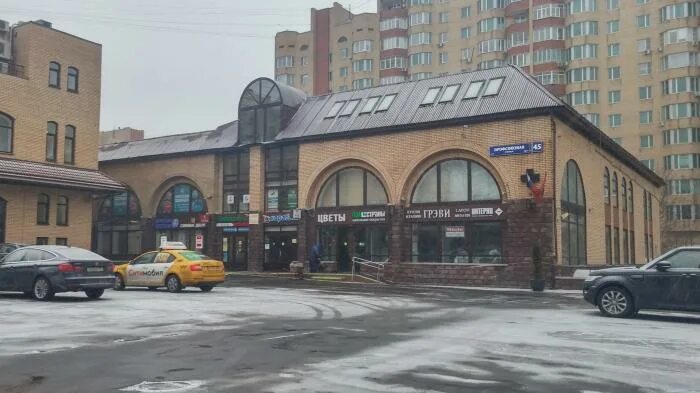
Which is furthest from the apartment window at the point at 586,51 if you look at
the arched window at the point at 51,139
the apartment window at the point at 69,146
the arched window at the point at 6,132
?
the arched window at the point at 6,132

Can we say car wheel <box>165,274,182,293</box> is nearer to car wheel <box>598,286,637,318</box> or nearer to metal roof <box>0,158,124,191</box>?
metal roof <box>0,158,124,191</box>

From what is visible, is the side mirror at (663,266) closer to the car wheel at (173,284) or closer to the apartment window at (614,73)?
the car wheel at (173,284)

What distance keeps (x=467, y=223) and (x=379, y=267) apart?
455 centimetres

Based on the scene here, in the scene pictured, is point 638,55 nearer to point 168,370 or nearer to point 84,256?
point 84,256

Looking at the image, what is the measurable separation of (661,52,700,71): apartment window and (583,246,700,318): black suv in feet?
194

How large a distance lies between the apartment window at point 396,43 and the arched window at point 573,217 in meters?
54.8

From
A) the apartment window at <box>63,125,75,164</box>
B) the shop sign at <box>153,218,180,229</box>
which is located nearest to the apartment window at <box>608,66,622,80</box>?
the shop sign at <box>153,218,180,229</box>

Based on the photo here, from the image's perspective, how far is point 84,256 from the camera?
17.3m

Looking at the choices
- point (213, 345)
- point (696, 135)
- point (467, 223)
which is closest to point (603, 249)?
point (467, 223)

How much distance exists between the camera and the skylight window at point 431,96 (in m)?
31.6

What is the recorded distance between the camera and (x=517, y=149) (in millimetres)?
27656

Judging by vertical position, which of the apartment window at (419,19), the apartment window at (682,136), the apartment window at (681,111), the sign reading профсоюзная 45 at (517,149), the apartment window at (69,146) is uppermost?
the apartment window at (419,19)

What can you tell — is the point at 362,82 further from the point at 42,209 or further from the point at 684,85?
the point at 42,209

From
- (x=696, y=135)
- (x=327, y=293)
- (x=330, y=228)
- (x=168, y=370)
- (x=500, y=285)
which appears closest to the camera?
(x=168, y=370)
